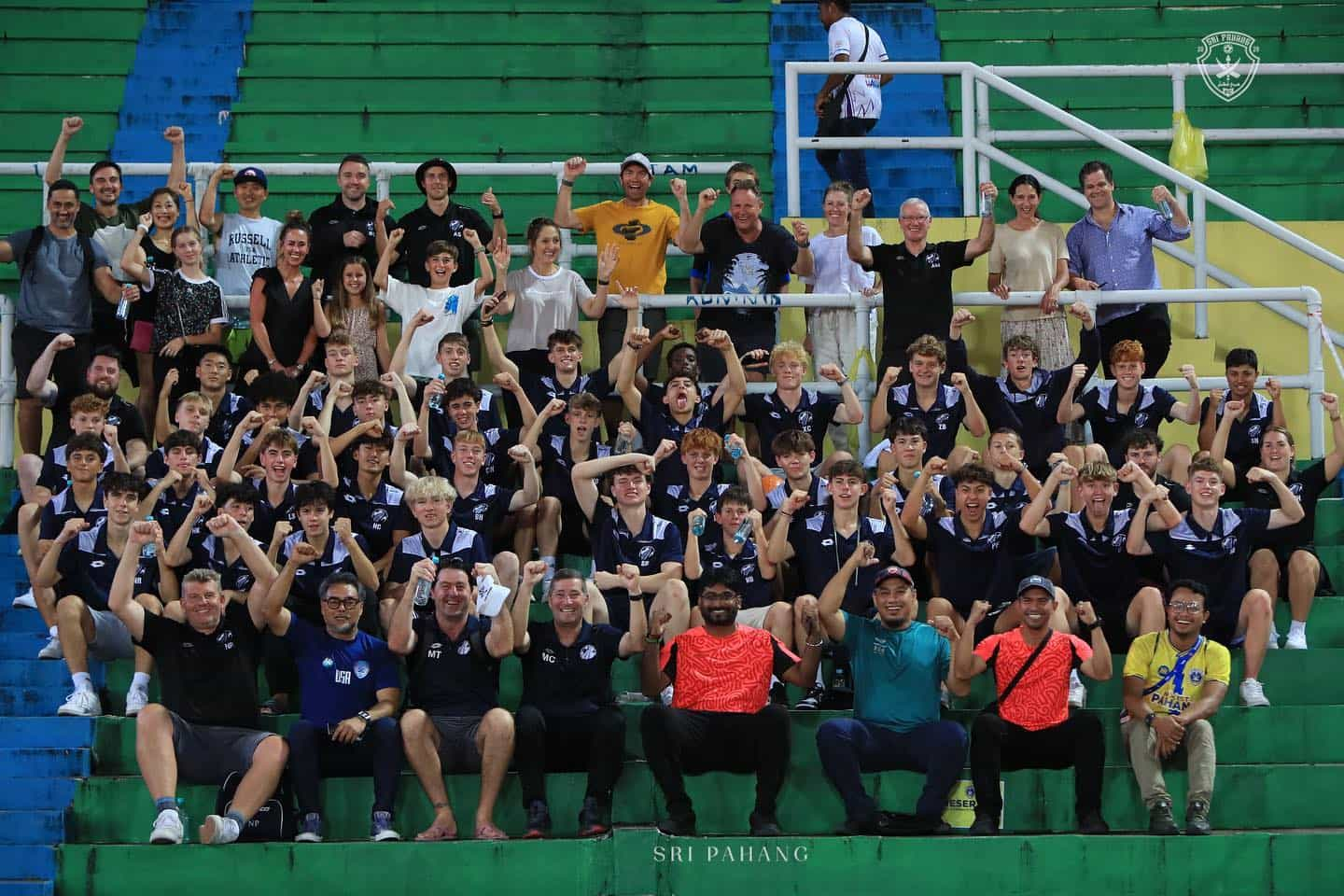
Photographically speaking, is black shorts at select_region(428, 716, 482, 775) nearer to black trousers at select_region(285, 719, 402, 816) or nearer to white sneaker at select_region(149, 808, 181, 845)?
black trousers at select_region(285, 719, 402, 816)

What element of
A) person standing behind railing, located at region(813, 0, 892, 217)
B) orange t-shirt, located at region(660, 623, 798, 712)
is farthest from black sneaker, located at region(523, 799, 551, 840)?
person standing behind railing, located at region(813, 0, 892, 217)

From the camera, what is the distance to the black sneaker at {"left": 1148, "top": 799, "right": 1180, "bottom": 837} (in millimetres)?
10594

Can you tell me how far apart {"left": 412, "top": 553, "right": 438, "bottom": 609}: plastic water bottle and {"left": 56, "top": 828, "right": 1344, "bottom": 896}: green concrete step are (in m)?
1.40

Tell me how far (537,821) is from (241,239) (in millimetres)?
4944

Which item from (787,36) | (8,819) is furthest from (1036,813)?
(787,36)

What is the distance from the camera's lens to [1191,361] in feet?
46.4

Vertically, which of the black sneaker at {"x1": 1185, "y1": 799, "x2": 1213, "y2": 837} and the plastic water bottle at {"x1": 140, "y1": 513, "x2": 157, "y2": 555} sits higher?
the plastic water bottle at {"x1": 140, "y1": 513, "x2": 157, "y2": 555}

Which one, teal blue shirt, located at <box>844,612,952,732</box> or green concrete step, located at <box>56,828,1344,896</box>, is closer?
green concrete step, located at <box>56,828,1344,896</box>

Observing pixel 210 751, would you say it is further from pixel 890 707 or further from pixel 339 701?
pixel 890 707

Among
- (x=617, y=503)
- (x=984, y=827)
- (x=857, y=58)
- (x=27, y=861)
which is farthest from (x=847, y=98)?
(x=27, y=861)

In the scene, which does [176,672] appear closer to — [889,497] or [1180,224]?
[889,497]

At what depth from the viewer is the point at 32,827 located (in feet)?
35.4

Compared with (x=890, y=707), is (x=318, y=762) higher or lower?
lower

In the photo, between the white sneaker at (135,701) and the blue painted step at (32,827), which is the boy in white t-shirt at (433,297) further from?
the blue painted step at (32,827)
